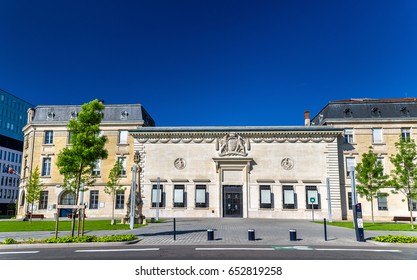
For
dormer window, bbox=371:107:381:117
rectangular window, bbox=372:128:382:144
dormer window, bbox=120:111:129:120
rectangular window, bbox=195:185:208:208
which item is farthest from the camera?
dormer window, bbox=120:111:129:120

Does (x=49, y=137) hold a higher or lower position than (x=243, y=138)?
higher

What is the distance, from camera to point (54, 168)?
135 ft

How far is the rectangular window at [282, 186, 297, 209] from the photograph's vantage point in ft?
115

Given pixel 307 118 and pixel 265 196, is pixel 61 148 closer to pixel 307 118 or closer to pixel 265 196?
pixel 265 196

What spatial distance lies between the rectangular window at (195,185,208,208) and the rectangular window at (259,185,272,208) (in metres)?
6.39

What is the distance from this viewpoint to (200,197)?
35906mm

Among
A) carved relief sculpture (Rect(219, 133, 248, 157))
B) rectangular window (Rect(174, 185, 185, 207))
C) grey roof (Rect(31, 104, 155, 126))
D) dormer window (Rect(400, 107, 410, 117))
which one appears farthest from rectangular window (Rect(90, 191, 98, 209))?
dormer window (Rect(400, 107, 410, 117))

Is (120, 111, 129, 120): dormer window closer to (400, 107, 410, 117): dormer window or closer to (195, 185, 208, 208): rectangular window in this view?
(195, 185, 208, 208): rectangular window

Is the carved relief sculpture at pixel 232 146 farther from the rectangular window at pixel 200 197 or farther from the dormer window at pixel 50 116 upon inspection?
the dormer window at pixel 50 116

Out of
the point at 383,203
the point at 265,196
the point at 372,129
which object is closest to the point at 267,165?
the point at 265,196

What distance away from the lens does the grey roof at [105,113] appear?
4191 cm

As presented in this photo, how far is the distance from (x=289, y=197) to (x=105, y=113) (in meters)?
26.3

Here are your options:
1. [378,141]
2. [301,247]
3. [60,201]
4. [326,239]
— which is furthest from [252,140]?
[60,201]

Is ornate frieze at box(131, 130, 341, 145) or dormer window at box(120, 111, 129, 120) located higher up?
dormer window at box(120, 111, 129, 120)
